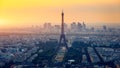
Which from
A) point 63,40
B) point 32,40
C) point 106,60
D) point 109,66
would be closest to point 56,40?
point 63,40

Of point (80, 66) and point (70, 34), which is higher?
point (70, 34)

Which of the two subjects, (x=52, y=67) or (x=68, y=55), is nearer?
(x=52, y=67)

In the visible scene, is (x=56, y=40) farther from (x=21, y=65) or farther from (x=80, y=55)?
(x=21, y=65)

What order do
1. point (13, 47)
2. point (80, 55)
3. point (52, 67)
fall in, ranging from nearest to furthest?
point (52, 67) → point (80, 55) → point (13, 47)

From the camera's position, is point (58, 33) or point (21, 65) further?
point (58, 33)

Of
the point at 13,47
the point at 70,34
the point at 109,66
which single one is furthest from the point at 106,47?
the point at 13,47

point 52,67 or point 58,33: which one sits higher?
point 58,33

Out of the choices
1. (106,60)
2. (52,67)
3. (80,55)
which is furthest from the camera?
(80,55)

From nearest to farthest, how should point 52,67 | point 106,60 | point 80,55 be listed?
point 52,67 → point 106,60 → point 80,55

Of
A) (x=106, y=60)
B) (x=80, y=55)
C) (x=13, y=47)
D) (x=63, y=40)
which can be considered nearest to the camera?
(x=106, y=60)

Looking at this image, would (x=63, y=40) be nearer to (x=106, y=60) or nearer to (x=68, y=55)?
(x=68, y=55)
